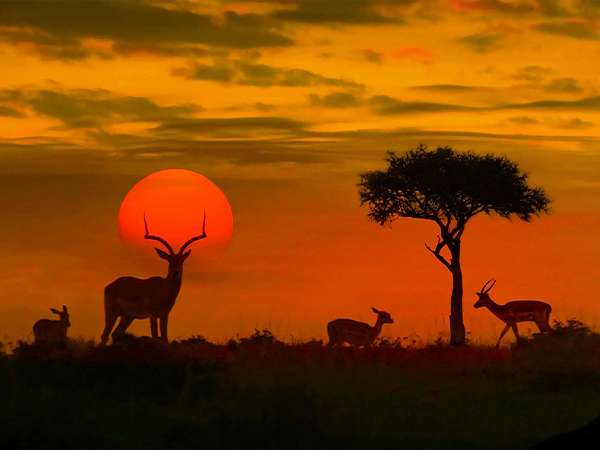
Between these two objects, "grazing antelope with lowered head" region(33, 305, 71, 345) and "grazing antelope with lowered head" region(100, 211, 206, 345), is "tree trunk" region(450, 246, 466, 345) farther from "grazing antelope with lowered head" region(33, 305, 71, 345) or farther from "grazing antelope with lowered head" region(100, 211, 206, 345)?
"grazing antelope with lowered head" region(33, 305, 71, 345)

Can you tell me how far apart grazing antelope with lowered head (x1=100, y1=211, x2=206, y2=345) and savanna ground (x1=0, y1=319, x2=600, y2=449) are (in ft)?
4.56

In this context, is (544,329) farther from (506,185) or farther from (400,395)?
(400,395)

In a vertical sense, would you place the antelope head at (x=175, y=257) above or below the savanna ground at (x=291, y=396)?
above

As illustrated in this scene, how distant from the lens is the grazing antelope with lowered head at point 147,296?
29250mm

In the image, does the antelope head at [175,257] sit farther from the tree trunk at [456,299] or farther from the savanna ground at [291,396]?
the tree trunk at [456,299]

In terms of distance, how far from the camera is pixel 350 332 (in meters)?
31.3

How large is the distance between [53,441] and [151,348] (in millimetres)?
8404

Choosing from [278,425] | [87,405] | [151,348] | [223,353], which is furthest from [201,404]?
[223,353]

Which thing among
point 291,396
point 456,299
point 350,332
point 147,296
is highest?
point 456,299

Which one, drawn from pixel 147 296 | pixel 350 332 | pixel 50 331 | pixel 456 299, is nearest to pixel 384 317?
pixel 350 332

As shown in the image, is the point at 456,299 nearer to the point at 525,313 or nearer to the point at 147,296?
the point at 525,313

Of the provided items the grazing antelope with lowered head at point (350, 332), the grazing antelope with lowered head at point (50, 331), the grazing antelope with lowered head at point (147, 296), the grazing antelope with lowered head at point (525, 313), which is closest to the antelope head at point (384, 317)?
the grazing antelope with lowered head at point (350, 332)

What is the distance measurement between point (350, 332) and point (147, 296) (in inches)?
220

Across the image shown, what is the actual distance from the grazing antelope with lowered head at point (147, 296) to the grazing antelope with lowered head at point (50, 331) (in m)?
1.14
